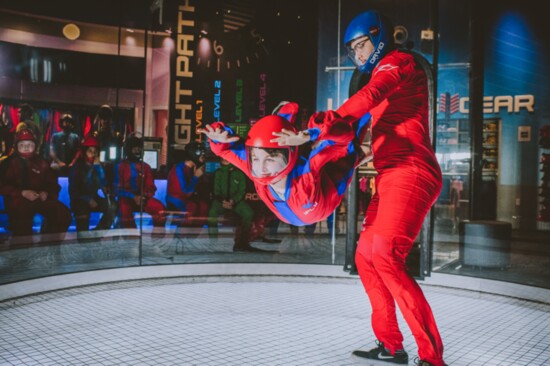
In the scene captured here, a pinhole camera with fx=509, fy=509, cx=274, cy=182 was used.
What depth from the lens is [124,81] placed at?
7.45 metres

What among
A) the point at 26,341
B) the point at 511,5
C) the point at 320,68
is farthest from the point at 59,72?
the point at 511,5

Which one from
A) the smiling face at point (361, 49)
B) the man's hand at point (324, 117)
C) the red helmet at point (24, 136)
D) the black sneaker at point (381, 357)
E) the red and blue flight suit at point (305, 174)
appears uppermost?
the smiling face at point (361, 49)

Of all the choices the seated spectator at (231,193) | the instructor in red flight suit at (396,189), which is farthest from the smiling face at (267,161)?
the seated spectator at (231,193)

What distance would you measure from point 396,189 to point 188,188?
5.10m

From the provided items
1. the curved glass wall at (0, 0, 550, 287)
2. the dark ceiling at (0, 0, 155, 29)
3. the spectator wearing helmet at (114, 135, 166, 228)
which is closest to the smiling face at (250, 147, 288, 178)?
the curved glass wall at (0, 0, 550, 287)

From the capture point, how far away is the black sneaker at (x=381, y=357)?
257cm

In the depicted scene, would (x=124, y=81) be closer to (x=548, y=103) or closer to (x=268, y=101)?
(x=268, y=101)

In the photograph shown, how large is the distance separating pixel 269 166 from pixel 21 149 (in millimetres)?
4783

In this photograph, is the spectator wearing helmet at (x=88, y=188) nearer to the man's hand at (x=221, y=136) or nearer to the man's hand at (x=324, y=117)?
the man's hand at (x=221, y=136)

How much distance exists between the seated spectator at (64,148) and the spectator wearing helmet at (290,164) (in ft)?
17.5

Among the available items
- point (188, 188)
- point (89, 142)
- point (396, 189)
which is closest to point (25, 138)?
point (89, 142)

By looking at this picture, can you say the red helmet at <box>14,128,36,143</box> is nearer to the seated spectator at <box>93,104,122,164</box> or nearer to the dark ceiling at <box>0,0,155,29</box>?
the seated spectator at <box>93,104,122,164</box>

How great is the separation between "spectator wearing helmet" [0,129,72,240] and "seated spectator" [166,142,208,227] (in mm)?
1466

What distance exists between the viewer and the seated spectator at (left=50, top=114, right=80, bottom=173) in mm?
7066
